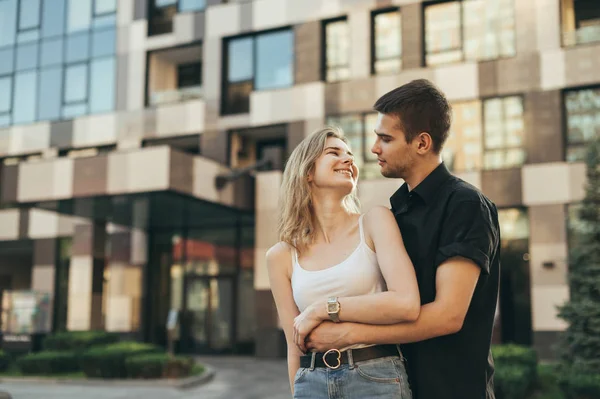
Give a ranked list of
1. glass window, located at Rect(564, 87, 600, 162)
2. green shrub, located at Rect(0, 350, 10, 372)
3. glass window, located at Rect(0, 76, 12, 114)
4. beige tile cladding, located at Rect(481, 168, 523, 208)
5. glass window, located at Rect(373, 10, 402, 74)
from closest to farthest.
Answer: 1. green shrub, located at Rect(0, 350, 10, 372)
2. glass window, located at Rect(564, 87, 600, 162)
3. beige tile cladding, located at Rect(481, 168, 523, 208)
4. glass window, located at Rect(373, 10, 402, 74)
5. glass window, located at Rect(0, 76, 12, 114)

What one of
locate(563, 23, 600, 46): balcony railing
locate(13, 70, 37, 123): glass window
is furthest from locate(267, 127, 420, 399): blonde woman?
locate(13, 70, 37, 123): glass window

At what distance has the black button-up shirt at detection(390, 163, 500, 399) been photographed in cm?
271

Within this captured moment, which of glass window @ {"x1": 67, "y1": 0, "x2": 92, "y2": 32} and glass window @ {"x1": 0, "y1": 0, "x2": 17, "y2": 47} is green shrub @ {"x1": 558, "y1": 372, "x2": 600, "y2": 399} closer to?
glass window @ {"x1": 67, "y1": 0, "x2": 92, "y2": 32}

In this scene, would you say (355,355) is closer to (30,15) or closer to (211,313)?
(211,313)

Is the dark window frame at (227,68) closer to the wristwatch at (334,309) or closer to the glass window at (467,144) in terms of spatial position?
the glass window at (467,144)

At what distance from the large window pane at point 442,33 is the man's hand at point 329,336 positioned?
72.8ft

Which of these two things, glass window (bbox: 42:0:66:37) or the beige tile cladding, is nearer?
the beige tile cladding

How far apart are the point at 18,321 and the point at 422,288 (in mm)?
24162

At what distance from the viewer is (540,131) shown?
22.2 meters

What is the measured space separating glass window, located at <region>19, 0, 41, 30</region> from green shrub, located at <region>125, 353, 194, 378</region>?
68.0ft

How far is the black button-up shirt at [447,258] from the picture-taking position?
2.71 meters

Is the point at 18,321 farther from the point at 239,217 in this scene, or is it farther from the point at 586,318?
the point at 586,318

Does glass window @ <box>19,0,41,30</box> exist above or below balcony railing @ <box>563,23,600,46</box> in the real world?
above

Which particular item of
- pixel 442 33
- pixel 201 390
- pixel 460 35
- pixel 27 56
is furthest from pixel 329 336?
pixel 27 56
